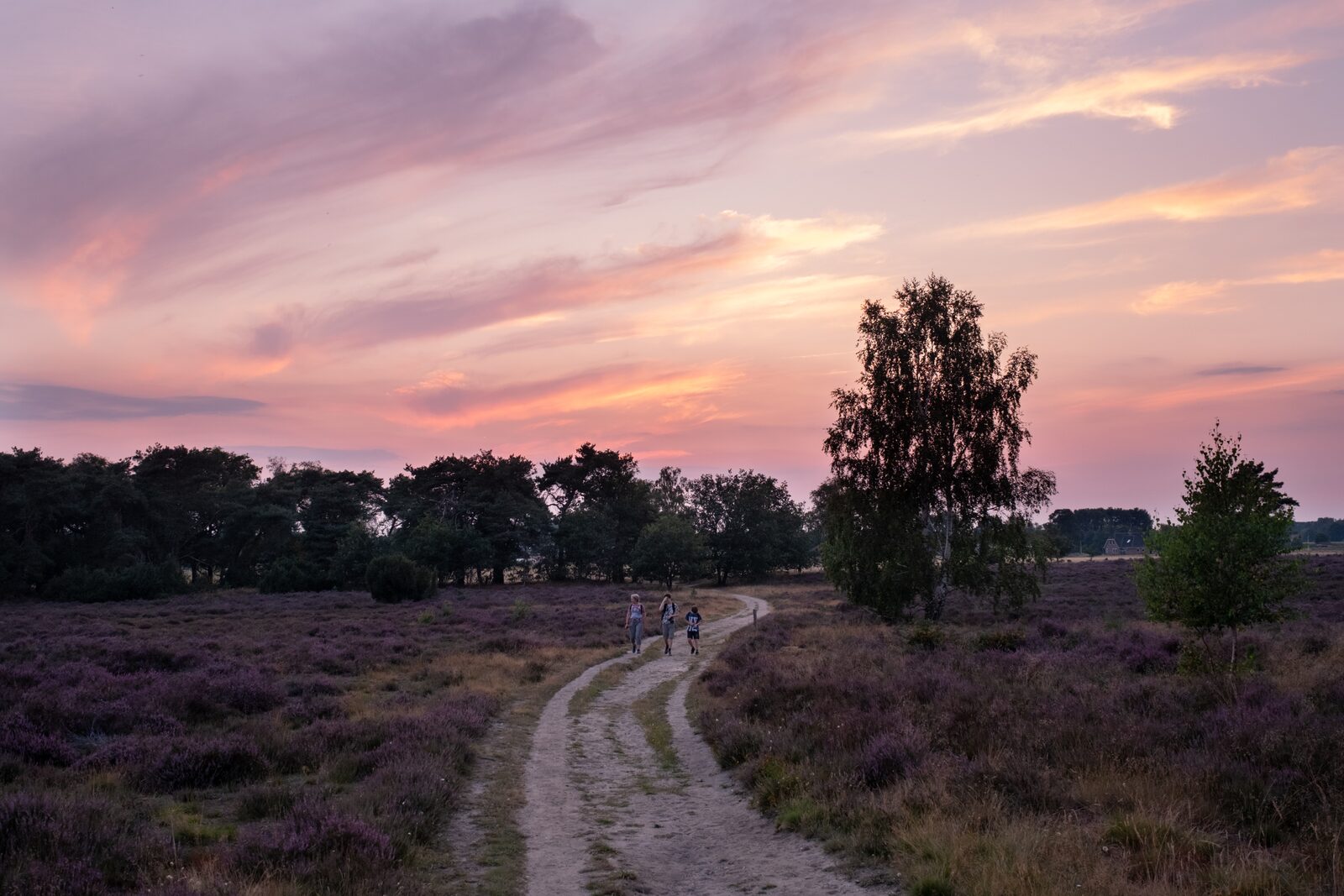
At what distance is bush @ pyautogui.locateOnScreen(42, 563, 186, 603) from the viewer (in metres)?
63.6

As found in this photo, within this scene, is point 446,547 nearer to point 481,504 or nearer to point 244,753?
point 481,504

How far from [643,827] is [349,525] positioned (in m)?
78.8

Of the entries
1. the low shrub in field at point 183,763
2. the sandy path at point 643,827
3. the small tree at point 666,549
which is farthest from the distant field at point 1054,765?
the small tree at point 666,549

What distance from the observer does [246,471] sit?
10312cm

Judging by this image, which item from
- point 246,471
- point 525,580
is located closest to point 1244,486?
point 525,580

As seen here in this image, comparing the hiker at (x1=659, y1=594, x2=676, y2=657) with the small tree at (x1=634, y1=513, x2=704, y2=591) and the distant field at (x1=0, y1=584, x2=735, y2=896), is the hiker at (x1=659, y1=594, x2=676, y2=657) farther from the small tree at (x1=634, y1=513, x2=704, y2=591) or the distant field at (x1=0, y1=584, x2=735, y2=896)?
the small tree at (x1=634, y1=513, x2=704, y2=591)

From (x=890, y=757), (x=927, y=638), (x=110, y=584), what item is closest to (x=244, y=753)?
(x=890, y=757)

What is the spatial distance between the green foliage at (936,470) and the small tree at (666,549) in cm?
5451

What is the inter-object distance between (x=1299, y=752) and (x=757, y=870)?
6.81 meters

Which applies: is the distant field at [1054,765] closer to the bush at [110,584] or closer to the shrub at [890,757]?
the shrub at [890,757]

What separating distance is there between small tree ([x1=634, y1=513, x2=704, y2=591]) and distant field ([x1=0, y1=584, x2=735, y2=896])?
182 ft

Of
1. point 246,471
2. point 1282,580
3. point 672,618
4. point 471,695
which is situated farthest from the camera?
point 246,471

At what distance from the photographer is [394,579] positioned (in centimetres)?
5909

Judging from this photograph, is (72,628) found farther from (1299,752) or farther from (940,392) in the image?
(1299,752)
